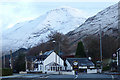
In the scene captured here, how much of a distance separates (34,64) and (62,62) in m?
8.46

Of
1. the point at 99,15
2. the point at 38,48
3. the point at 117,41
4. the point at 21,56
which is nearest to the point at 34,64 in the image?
the point at 21,56

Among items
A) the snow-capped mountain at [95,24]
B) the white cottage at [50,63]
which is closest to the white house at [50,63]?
the white cottage at [50,63]

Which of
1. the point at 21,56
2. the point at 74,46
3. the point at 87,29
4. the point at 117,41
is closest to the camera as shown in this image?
the point at 117,41

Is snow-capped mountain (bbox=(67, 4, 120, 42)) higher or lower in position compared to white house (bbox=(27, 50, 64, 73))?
higher

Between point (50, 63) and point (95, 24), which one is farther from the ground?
point (95, 24)

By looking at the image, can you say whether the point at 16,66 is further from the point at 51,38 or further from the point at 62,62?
the point at 51,38

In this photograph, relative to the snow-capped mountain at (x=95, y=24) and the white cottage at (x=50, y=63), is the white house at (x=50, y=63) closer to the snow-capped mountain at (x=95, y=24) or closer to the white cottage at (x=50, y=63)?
the white cottage at (x=50, y=63)

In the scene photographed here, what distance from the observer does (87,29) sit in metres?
93.5

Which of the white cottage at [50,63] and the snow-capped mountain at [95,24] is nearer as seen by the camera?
the white cottage at [50,63]

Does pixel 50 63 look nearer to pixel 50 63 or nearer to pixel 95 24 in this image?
pixel 50 63

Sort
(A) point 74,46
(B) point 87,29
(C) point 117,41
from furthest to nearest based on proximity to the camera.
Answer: (B) point 87,29 < (A) point 74,46 < (C) point 117,41

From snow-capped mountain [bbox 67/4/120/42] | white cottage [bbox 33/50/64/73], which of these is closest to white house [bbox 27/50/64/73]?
white cottage [bbox 33/50/64/73]

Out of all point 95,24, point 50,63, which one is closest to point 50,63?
point 50,63

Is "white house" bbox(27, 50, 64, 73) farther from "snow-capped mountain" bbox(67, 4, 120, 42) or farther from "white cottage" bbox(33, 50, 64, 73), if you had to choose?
"snow-capped mountain" bbox(67, 4, 120, 42)
